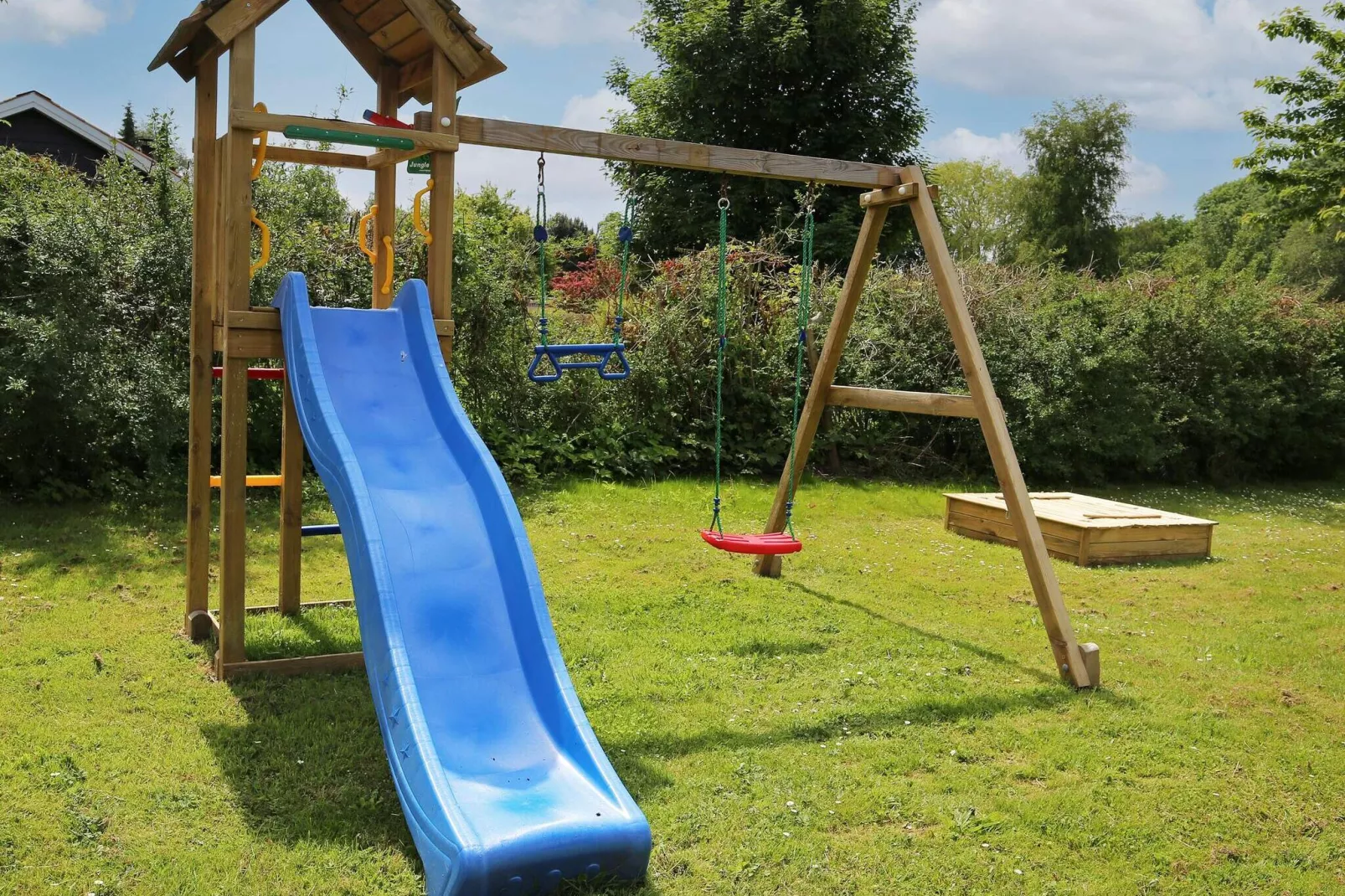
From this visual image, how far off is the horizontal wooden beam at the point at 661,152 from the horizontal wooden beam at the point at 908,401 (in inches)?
51.1

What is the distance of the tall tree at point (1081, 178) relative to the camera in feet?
130

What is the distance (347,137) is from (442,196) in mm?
516

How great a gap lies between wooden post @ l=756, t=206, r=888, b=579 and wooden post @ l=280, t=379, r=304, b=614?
3.07m

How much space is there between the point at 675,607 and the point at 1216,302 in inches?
442

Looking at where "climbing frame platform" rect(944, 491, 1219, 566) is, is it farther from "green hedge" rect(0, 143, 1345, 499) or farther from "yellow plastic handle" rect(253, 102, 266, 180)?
"yellow plastic handle" rect(253, 102, 266, 180)

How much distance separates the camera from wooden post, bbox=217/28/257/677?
4801 mm

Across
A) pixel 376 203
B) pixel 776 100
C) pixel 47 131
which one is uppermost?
pixel 776 100

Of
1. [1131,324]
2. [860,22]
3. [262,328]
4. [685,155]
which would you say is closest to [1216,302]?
[1131,324]

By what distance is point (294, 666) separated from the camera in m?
5.34

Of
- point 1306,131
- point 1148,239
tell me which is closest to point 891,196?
point 1306,131

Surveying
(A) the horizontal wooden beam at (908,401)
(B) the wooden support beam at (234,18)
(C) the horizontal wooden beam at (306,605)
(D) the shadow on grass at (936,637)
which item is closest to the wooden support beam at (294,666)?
(C) the horizontal wooden beam at (306,605)

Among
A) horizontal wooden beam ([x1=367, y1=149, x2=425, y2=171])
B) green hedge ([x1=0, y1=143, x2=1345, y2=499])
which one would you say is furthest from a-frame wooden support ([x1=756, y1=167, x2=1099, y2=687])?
green hedge ([x1=0, y1=143, x2=1345, y2=499])

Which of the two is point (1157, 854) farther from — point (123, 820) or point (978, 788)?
point (123, 820)

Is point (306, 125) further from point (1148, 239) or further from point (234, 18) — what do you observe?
point (1148, 239)
